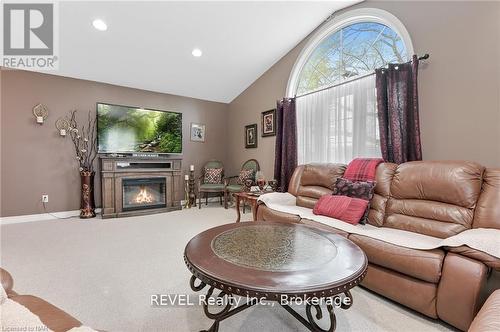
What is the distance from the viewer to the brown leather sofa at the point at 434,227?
1.38 m

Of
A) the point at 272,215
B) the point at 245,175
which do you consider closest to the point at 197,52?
the point at 245,175

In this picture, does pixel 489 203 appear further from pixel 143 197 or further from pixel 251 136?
pixel 143 197

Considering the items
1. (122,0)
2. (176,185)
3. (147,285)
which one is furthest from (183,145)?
(147,285)

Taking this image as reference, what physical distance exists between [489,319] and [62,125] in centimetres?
533

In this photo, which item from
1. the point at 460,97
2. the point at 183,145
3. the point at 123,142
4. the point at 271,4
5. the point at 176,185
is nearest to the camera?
the point at 460,97

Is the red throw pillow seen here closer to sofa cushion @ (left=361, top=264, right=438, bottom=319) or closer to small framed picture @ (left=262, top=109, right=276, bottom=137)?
sofa cushion @ (left=361, top=264, right=438, bottom=319)

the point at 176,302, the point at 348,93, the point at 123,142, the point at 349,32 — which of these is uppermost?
the point at 349,32

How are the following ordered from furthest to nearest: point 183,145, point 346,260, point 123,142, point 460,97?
point 183,145, point 123,142, point 460,97, point 346,260

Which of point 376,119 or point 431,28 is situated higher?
point 431,28

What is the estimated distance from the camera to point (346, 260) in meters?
1.23

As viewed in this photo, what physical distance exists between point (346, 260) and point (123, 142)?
438 cm

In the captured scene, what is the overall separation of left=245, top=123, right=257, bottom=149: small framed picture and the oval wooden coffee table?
11.1ft

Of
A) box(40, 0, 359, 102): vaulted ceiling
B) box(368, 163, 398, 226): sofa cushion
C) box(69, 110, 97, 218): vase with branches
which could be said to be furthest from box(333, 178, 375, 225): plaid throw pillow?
box(69, 110, 97, 218): vase with branches

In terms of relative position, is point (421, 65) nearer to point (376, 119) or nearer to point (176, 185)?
point (376, 119)
